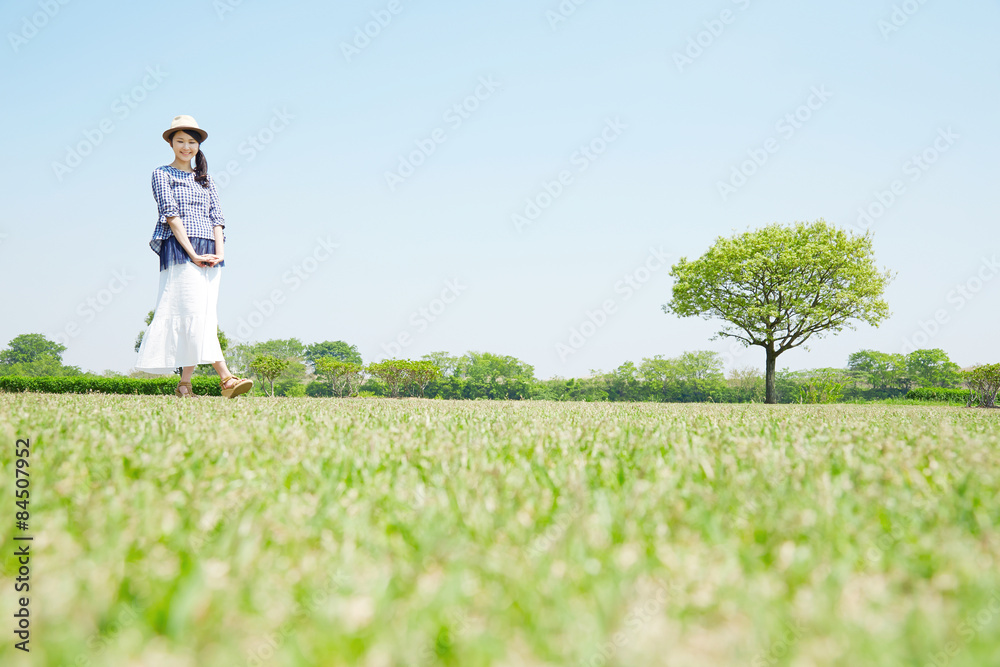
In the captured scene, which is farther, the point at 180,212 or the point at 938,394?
the point at 938,394

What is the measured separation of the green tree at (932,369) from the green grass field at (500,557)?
143 feet

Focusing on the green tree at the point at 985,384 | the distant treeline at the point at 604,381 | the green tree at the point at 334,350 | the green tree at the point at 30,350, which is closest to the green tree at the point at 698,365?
the distant treeline at the point at 604,381

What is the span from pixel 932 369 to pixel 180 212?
45.9m

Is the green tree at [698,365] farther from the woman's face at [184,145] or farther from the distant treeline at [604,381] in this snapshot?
the woman's face at [184,145]

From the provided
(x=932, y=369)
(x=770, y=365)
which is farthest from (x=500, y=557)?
(x=932, y=369)

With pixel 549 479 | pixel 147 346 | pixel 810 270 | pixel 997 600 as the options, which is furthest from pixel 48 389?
pixel 810 270

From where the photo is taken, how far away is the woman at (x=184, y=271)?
8.09 metres

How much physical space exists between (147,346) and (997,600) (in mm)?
9025

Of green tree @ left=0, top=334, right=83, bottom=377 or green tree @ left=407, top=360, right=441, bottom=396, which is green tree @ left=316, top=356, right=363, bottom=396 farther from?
green tree @ left=0, top=334, right=83, bottom=377

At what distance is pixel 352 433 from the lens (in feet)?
13.9

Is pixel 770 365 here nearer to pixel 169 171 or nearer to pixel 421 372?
pixel 421 372

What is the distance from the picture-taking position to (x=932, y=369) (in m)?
39.2

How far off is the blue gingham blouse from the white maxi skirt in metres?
0.25

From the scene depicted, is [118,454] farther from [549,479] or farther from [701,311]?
[701,311]
